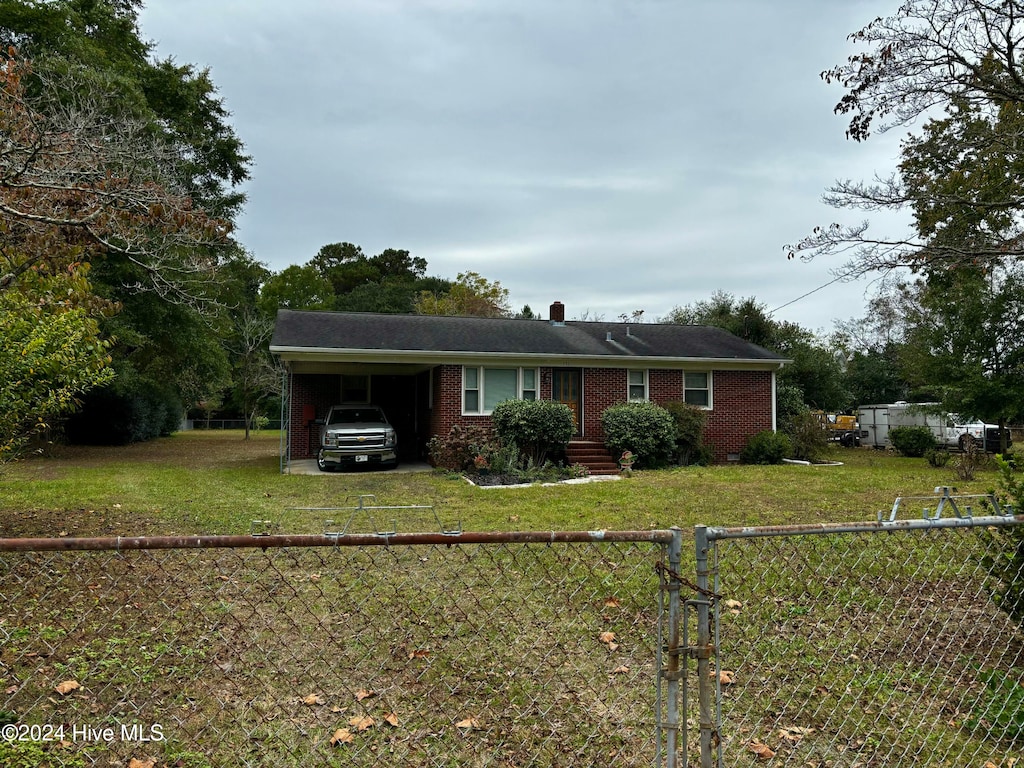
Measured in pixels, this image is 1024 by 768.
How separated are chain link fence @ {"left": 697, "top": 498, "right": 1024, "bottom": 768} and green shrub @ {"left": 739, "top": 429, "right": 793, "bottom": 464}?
41.5 feet

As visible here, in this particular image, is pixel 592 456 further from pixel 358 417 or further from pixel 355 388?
pixel 355 388

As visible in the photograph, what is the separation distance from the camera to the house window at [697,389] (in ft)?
61.4

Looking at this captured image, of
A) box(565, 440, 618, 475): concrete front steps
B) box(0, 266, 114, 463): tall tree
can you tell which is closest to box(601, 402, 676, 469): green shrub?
box(565, 440, 618, 475): concrete front steps

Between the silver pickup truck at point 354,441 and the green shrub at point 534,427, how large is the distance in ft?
9.41

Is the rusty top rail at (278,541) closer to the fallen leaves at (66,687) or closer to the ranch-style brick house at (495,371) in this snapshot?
the fallen leaves at (66,687)

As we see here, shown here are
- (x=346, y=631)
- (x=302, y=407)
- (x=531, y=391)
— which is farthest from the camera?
(x=302, y=407)

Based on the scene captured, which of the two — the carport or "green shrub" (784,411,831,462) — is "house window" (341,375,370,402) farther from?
"green shrub" (784,411,831,462)

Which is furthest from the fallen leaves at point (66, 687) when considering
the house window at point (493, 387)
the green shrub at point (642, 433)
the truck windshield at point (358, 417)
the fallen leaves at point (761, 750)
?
the green shrub at point (642, 433)

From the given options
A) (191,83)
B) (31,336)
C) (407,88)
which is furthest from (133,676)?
(191,83)

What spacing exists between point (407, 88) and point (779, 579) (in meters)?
11.5

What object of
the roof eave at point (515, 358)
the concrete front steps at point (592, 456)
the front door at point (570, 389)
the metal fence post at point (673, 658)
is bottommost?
the concrete front steps at point (592, 456)

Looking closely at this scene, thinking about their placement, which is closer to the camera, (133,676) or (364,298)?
(133,676)

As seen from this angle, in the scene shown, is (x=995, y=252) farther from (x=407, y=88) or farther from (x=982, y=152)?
(x=407, y=88)

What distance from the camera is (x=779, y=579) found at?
17.8 ft
